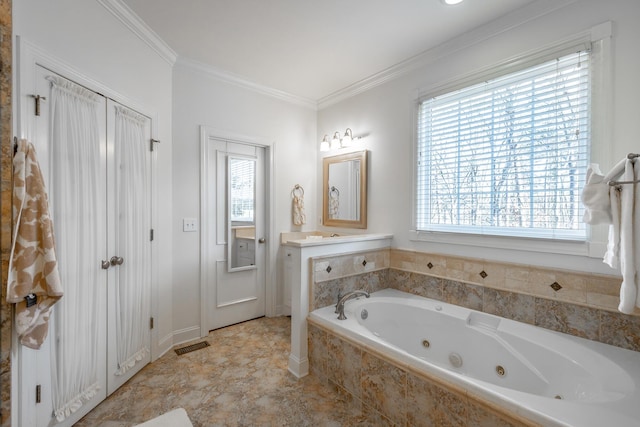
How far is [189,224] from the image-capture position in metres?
2.72

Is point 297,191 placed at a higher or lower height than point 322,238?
higher

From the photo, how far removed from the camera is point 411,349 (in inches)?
88.9

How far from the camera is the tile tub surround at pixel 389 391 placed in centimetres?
131

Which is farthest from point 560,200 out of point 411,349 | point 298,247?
point 298,247

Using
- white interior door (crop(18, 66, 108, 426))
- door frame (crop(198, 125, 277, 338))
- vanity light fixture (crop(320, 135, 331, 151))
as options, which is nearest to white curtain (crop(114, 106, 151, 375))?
white interior door (crop(18, 66, 108, 426))

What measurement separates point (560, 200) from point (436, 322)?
3.91 ft

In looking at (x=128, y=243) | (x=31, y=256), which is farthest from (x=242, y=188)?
(x=31, y=256)

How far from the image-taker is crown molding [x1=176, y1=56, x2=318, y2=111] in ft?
8.86

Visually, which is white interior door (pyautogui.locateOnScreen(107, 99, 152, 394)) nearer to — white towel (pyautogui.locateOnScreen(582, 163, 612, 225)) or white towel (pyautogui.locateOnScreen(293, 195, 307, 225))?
white towel (pyautogui.locateOnScreen(293, 195, 307, 225))

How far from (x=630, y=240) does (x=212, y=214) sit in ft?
9.93

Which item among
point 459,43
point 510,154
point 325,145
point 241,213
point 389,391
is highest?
A: point 459,43

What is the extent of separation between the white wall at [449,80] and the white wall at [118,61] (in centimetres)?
187

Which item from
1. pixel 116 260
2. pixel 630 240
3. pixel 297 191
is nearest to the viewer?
pixel 630 240

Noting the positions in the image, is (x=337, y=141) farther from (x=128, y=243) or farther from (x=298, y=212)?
(x=128, y=243)
